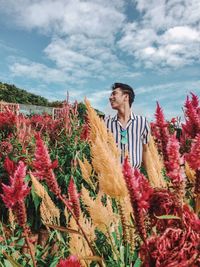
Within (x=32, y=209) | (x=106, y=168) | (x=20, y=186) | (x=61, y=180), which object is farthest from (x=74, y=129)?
(x=106, y=168)

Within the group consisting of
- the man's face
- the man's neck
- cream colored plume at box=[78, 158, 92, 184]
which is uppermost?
the man's face

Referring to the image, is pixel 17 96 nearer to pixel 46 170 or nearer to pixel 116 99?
pixel 116 99

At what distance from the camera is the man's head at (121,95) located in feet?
13.5

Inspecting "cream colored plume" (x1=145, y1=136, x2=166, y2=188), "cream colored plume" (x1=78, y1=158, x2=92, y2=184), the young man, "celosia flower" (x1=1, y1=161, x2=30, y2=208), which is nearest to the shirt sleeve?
the young man

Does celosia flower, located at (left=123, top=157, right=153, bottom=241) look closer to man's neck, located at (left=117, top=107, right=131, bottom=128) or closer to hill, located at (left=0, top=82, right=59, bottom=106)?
man's neck, located at (left=117, top=107, right=131, bottom=128)

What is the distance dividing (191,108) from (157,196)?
0.84 feet

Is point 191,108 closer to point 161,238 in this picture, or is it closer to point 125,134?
point 161,238

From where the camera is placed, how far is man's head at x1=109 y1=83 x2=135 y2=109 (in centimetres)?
412

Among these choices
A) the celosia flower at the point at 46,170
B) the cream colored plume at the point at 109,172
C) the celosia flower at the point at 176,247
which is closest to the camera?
the celosia flower at the point at 176,247

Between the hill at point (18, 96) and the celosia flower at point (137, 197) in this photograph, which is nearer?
the celosia flower at point (137, 197)

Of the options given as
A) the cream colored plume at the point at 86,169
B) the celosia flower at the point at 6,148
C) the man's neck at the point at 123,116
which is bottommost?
the cream colored plume at the point at 86,169

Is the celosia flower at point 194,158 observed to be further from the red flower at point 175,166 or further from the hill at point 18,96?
the hill at point 18,96

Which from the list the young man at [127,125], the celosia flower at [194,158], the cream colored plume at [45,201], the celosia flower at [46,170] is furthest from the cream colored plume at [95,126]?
the young man at [127,125]

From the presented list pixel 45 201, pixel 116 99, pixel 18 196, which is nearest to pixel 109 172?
pixel 18 196
